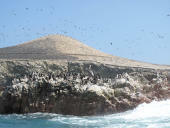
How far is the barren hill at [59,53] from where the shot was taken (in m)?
64.2

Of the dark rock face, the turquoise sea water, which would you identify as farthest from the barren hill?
the turquoise sea water

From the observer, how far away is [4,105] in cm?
2705

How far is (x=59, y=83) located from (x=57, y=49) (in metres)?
48.1

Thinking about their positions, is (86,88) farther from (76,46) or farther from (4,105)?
(76,46)

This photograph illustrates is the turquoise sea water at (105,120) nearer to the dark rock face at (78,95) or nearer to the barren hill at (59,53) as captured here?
the dark rock face at (78,95)

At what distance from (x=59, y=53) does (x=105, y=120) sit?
49595 millimetres

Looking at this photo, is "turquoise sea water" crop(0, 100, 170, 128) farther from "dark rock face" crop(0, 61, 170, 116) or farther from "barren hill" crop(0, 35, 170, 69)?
"barren hill" crop(0, 35, 170, 69)

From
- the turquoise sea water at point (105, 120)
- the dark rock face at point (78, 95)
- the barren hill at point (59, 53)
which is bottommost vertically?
the turquoise sea water at point (105, 120)

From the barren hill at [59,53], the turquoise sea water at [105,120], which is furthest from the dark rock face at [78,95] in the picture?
the barren hill at [59,53]

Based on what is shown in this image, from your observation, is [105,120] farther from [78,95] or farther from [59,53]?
[59,53]

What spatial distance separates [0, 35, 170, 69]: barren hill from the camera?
64188mm

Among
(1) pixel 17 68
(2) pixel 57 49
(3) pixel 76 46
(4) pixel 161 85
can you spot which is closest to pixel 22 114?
(4) pixel 161 85

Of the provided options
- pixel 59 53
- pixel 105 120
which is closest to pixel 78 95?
pixel 105 120

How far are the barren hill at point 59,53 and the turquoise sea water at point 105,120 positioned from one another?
1394 inches
